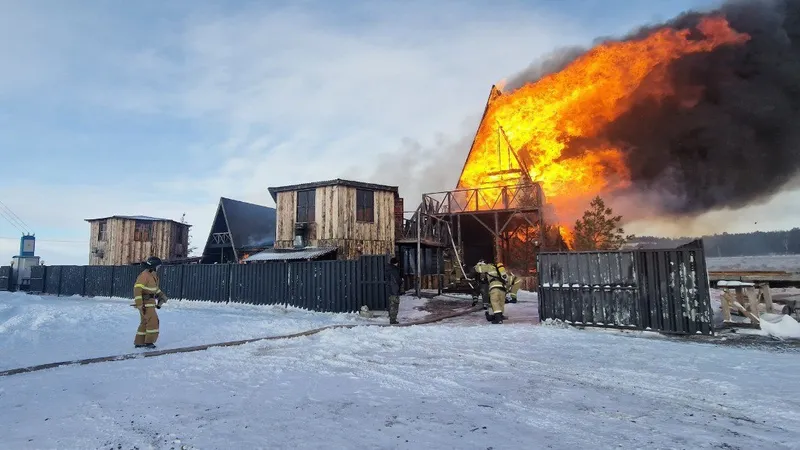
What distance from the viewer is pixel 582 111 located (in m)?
26.1

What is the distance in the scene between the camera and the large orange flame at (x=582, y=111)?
24938mm

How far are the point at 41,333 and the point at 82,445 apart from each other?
892cm

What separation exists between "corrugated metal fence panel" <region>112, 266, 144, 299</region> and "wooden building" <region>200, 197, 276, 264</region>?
7124mm

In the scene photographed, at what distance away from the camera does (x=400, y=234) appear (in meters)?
26.2

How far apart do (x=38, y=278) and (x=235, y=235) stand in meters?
13.6

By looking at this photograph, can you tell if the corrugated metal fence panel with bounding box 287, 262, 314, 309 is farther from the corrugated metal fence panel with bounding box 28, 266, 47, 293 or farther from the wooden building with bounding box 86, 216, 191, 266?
the corrugated metal fence panel with bounding box 28, 266, 47, 293

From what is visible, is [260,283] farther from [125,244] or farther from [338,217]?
[125,244]

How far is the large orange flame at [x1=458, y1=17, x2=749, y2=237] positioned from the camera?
81.8ft

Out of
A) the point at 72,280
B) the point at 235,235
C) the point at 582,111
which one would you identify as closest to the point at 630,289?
the point at 582,111

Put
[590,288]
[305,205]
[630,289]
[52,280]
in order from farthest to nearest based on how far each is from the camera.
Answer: [52,280], [305,205], [590,288], [630,289]

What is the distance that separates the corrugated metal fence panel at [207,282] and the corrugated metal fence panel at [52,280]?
1446 centimetres

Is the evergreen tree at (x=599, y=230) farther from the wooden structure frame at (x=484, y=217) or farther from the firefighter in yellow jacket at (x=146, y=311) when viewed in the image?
the firefighter in yellow jacket at (x=146, y=311)

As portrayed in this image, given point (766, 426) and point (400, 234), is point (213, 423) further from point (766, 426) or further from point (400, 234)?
point (400, 234)

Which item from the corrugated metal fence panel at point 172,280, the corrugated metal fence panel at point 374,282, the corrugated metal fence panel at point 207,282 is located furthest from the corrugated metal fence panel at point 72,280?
the corrugated metal fence panel at point 374,282
